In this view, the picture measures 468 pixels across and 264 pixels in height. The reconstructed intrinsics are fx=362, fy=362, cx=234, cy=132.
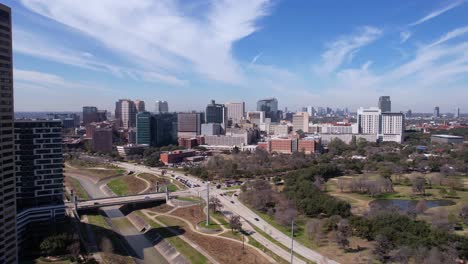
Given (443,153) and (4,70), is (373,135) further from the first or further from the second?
(4,70)

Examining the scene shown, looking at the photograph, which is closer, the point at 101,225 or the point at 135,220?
the point at 101,225

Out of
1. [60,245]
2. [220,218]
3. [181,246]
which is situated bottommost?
[181,246]

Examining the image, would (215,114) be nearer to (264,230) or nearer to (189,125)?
(189,125)

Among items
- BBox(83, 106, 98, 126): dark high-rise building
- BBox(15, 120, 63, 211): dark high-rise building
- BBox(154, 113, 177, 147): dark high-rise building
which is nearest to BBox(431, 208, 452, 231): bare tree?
BBox(15, 120, 63, 211): dark high-rise building

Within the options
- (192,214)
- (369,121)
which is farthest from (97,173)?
(369,121)

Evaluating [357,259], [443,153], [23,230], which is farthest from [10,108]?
[443,153]

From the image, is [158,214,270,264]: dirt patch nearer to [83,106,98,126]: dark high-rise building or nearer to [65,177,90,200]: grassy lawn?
[65,177,90,200]: grassy lawn

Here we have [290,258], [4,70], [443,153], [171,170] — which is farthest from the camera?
[443,153]
